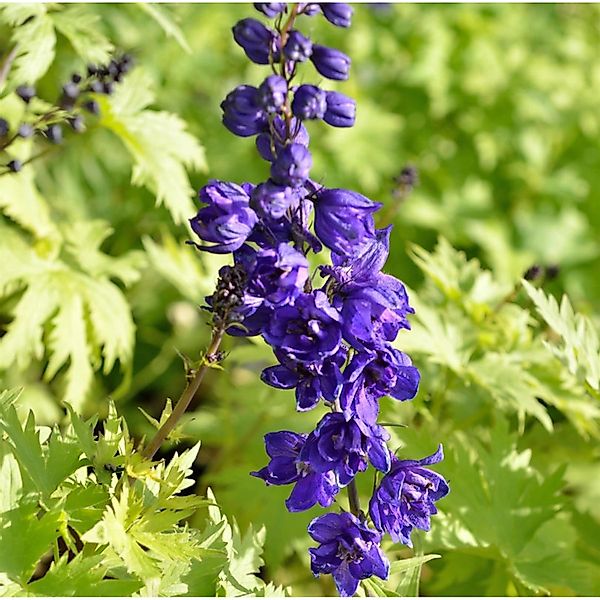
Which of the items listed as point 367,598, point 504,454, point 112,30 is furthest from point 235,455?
point 112,30

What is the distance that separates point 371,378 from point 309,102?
69cm

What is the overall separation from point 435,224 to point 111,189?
220 centimetres

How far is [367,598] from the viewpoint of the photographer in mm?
2373

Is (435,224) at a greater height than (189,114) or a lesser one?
lesser

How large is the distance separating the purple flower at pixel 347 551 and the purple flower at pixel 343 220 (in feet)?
2.35

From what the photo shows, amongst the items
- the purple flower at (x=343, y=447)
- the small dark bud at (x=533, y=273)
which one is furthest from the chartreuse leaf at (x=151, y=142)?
the purple flower at (x=343, y=447)

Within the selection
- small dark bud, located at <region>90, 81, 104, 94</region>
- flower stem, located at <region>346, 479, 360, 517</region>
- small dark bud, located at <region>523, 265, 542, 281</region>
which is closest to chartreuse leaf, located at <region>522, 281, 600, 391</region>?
small dark bud, located at <region>523, 265, 542, 281</region>

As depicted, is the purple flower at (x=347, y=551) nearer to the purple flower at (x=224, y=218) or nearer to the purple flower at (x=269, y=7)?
the purple flower at (x=224, y=218)

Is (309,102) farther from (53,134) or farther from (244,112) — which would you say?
(53,134)

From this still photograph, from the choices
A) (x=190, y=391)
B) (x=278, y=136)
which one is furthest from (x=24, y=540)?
(x=278, y=136)

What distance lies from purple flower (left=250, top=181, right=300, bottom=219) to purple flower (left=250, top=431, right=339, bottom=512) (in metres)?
0.64

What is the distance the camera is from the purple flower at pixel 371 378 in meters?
2.11

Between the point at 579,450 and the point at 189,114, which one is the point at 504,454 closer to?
the point at 579,450

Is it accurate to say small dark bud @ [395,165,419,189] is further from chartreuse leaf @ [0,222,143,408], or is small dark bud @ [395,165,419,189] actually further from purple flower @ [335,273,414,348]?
purple flower @ [335,273,414,348]
